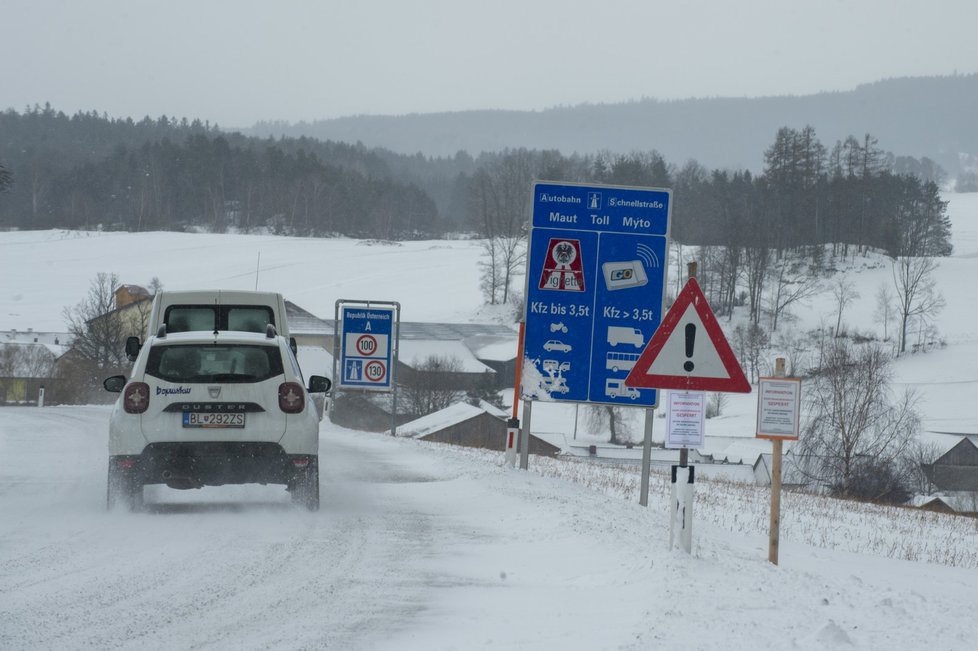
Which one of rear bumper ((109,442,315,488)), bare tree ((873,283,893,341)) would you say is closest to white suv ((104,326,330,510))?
rear bumper ((109,442,315,488))

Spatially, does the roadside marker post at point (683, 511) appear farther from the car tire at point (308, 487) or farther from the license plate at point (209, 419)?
the license plate at point (209, 419)

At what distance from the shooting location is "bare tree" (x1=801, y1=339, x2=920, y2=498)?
4650 centimetres

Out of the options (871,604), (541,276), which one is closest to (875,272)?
(541,276)

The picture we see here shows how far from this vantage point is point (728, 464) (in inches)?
2208

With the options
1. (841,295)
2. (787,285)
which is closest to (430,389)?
(841,295)

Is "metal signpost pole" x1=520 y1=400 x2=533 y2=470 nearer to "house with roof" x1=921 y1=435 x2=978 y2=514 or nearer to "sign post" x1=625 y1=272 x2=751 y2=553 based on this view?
"sign post" x1=625 y1=272 x2=751 y2=553

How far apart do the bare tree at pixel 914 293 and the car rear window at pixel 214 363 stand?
81817 mm

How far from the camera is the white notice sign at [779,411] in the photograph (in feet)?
29.9

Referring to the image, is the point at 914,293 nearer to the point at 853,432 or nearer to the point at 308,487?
the point at 853,432

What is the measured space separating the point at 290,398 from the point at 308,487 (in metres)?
0.94

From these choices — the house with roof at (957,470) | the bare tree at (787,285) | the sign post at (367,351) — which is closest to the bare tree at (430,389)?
the bare tree at (787,285)

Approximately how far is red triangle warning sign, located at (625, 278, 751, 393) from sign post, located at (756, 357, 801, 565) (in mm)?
517

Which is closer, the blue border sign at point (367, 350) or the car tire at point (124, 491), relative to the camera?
the car tire at point (124, 491)

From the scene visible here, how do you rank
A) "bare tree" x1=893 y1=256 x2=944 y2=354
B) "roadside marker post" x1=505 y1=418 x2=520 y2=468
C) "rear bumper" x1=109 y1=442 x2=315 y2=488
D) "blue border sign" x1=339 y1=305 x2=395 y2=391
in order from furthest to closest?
"bare tree" x1=893 y1=256 x2=944 y2=354
"blue border sign" x1=339 y1=305 x2=395 y2=391
"roadside marker post" x1=505 y1=418 x2=520 y2=468
"rear bumper" x1=109 y1=442 x2=315 y2=488
